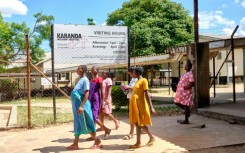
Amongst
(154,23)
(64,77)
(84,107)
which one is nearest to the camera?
(84,107)

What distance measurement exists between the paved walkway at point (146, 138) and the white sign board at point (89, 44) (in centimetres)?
212

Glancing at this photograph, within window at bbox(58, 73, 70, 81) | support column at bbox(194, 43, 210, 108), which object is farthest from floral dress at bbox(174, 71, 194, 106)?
window at bbox(58, 73, 70, 81)

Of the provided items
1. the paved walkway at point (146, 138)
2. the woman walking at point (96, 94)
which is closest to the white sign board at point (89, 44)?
the paved walkway at point (146, 138)

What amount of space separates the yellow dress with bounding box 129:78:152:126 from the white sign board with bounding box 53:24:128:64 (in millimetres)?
3987

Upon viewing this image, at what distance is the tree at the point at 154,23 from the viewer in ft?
103

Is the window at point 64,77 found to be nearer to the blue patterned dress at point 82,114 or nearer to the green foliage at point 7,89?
the green foliage at point 7,89

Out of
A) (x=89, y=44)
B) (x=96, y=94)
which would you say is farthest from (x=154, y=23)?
(x=96, y=94)

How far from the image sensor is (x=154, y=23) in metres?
33.0

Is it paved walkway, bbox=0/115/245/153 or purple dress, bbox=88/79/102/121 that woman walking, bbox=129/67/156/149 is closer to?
paved walkway, bbox=0/115/245/153

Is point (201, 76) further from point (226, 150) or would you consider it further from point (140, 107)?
point (140, 107)

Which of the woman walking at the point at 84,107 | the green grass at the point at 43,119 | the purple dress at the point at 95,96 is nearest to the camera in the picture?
the woman walking at the point at 84,107

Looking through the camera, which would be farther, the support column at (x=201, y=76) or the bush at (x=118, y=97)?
the bush at (x=118, y=97)

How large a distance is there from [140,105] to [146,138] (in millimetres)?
1120

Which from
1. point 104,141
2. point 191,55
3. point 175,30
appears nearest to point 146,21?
point 175,30
